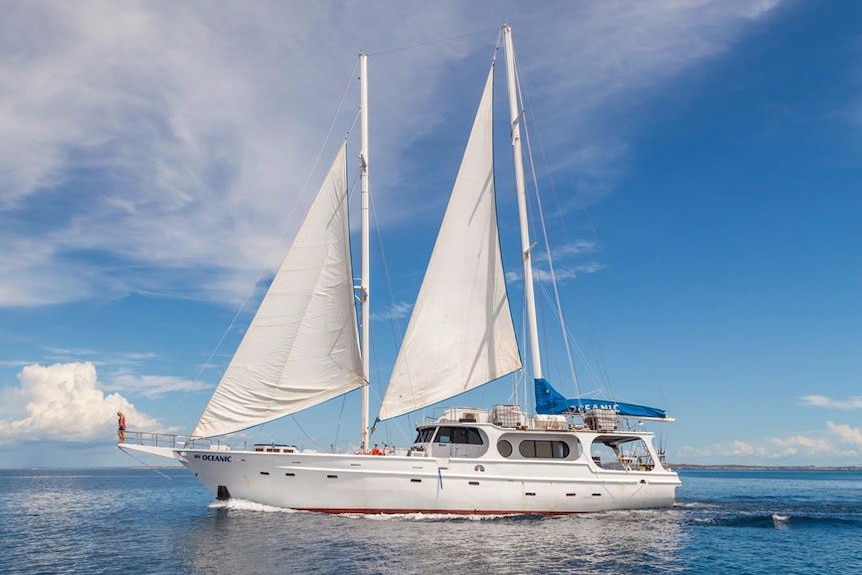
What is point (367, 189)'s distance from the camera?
97.6 feet

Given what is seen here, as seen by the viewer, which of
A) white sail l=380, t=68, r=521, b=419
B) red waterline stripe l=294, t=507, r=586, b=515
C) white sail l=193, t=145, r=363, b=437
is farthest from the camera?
white sail l=380, t=68, r=521, b=419

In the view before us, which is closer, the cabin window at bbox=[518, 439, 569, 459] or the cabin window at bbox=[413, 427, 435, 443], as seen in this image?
the cabin window at bbox=[518, 439, 569, 459]

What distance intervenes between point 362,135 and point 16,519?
89.2 feet

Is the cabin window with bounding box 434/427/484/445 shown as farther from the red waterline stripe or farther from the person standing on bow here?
the person standing on bow

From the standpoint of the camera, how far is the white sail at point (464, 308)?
28766mm

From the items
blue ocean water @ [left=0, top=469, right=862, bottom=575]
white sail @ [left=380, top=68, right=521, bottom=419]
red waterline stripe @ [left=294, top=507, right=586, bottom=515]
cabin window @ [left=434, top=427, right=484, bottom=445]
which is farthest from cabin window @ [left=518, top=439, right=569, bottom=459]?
white sail @ [left=380, top=68, right=521, bottom=419]

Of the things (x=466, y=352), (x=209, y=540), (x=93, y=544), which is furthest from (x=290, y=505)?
(x=466, y=352)

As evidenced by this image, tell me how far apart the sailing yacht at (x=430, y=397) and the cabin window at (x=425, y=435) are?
76 millimetres

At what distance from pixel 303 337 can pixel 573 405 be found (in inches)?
485

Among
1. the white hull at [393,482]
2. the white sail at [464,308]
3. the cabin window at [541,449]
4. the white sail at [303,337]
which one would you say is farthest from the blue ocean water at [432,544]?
the white sail at [464,308]

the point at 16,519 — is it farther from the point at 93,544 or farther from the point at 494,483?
the point at 494,483

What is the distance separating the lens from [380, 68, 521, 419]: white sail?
1133 inches

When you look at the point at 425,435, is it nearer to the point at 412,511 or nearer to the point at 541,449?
the point at 412,511

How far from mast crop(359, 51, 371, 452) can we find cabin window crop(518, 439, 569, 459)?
678cm
